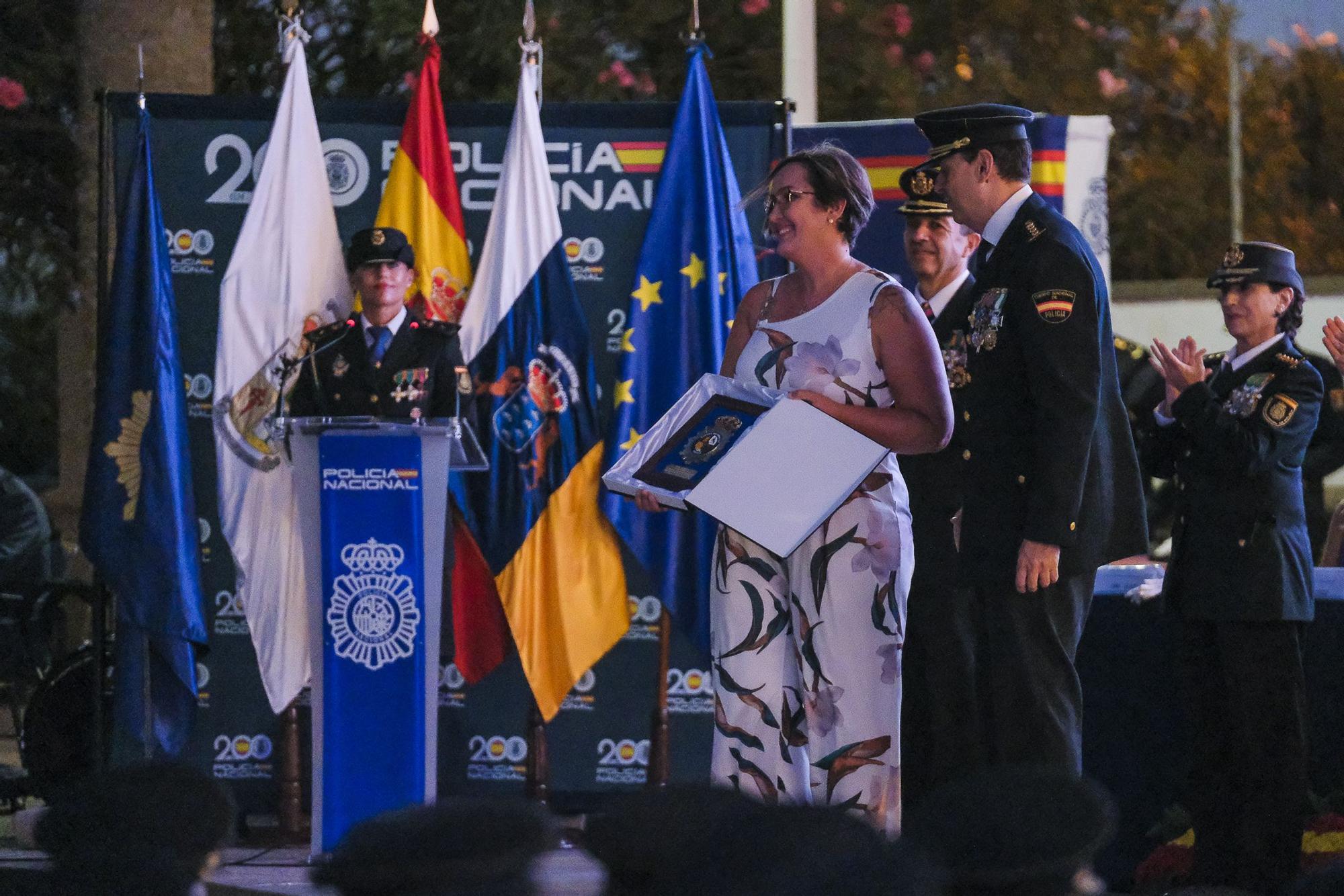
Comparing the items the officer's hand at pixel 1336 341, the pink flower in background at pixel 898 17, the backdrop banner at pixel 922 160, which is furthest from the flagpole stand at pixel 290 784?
the pink flower in background at pixel 898 17

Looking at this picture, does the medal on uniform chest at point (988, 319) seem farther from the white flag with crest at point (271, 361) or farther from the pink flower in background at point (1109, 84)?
the pink flower in background at point (1109, 84)

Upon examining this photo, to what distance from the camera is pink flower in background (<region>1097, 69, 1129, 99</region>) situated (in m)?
10.1

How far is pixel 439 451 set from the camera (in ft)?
13.4

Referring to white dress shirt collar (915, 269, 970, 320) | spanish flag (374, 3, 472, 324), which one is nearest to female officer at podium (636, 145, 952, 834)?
white dress shirt collar (915, 269, 970, 320)

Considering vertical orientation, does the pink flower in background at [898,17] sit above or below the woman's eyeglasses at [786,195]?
above

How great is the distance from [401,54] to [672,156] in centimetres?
454

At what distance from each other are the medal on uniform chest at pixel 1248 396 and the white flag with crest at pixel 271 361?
2433 millimetres

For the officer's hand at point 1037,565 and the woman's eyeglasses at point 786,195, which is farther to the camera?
the woman's eyeglasses at point 786,195

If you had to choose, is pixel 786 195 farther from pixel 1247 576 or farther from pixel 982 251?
pixel 982 251

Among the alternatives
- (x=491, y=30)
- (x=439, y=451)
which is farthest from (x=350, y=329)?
(x=491, y=30)

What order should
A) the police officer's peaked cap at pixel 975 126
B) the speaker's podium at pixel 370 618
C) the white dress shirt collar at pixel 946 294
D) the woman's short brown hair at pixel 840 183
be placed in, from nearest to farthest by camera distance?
the police officer's peaked cap at pixel 975 126, the woman's short brown hair at pixel 840 183, the speaker's podium at pixel 370 618, the white dress shirt collar at pixel 946 294

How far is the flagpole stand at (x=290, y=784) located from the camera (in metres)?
4.70

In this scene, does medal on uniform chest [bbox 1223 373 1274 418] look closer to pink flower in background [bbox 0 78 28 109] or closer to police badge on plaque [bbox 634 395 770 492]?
police badge on plaque [bbox 634 395 770 492]

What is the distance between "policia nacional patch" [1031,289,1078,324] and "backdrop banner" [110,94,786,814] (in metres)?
2.11
